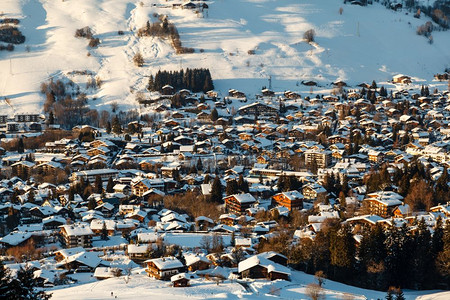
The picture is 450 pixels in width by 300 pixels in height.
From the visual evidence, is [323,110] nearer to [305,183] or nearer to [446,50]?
[305,183]

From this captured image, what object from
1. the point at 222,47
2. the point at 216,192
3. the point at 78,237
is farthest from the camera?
the point at 222,47

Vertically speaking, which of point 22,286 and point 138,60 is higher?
point 138,60

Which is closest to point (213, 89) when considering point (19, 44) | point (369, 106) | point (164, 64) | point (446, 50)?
point (164, 64)

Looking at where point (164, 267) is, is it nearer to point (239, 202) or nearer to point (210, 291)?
point (210, 291)

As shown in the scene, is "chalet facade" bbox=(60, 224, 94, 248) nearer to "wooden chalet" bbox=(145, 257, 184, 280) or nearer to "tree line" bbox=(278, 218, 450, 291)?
"wooden chalet" bbox=(145, 257, 184, 280)

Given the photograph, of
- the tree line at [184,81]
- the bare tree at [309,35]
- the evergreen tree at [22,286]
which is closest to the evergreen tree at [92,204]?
the evergreen tree at [22,286]

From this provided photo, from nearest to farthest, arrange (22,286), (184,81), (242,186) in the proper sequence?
(22,286) → (242,186) → (184,81)

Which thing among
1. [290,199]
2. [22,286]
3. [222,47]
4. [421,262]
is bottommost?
[290,199]

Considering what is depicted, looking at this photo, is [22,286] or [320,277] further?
[320,277]

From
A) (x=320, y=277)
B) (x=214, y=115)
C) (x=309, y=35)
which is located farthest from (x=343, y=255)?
(x=309, y=35)
